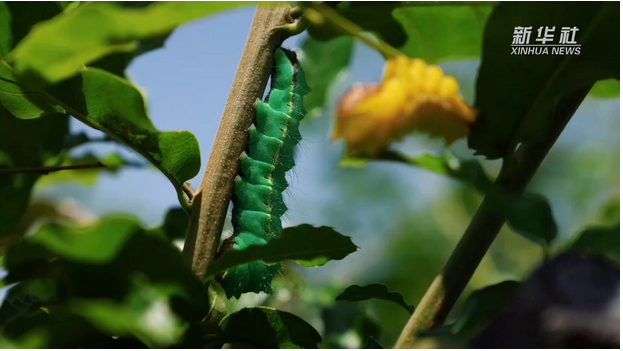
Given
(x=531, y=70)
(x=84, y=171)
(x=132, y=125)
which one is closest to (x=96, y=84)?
(x=132, y=125)

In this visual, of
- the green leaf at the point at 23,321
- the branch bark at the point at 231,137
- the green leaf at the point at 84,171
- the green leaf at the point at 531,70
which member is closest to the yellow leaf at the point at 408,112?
the green leaf at the point at 531,70

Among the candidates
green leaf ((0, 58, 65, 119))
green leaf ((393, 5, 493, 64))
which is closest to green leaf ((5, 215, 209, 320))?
green leaf ((0, 58, 65, 119))

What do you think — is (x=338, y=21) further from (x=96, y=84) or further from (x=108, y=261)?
(x=108, y=261)

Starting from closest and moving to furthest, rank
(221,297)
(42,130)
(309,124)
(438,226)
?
(221,297) < (42,130) < (309,124) < (438,226)

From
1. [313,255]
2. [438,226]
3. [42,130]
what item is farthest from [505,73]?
[438,226]

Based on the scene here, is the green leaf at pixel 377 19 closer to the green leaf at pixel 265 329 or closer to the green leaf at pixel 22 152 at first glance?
the green leaf at pixel 265 329

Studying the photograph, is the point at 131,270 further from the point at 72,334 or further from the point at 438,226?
the point at 438,226
